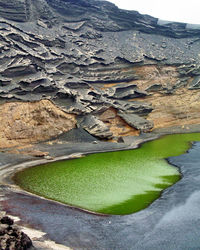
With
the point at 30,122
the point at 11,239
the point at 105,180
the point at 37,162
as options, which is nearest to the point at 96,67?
the point at 30,122

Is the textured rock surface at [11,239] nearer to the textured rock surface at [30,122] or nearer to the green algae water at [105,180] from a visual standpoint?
the green algae water at [105,180]

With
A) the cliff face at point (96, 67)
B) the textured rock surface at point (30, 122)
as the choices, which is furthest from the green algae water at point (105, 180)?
the cliff face at point (96, 67)

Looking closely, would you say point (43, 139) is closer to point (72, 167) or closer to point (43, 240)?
point (72, 167)

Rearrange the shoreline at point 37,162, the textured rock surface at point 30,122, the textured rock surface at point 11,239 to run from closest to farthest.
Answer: the textured rock surface at point 11,239
the shoreline at point 37,162
the textured rock surface at point 30,122

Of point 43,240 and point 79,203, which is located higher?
point 43,240

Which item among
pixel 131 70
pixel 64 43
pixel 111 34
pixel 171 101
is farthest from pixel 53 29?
pixel 171 101

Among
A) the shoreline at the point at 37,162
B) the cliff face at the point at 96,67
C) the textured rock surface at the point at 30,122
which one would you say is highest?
the cliff face at the point at 96,67

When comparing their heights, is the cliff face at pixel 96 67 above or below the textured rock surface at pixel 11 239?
above

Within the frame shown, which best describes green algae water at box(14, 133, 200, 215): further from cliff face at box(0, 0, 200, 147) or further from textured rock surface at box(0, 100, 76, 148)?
cliff face at box(0, 0, 200, 147)
